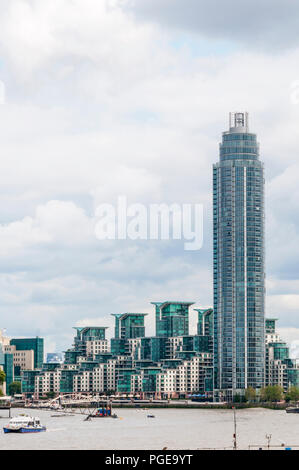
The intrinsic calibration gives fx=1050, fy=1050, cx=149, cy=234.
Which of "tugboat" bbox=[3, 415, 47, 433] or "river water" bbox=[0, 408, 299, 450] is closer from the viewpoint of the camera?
"river water" bbox=[0, 408, 299, 450]

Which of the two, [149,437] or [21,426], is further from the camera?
[21,426]

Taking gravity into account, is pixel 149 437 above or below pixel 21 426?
below

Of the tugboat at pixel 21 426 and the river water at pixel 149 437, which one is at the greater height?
the tugboat at pixel 21 426

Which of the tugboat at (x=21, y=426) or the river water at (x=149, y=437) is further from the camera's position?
the tugboat at (x=21, y=426)

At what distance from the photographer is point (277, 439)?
113 m

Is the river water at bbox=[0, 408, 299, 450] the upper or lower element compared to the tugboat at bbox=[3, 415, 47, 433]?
lower
